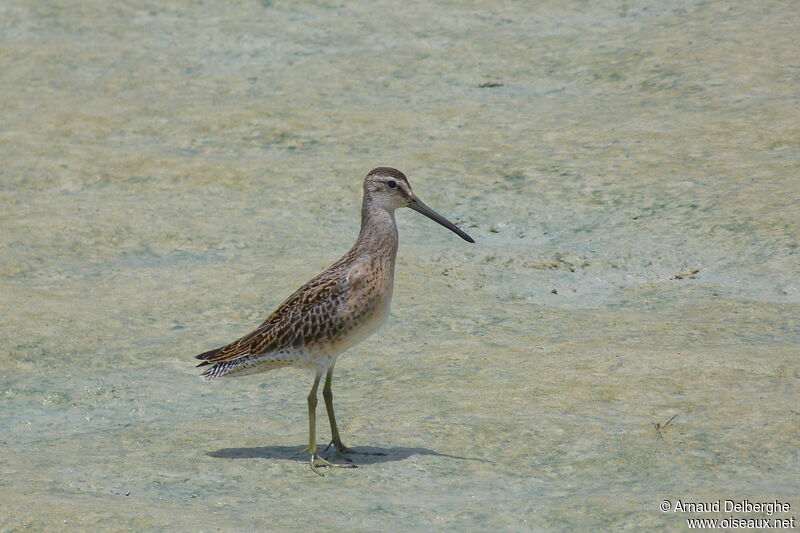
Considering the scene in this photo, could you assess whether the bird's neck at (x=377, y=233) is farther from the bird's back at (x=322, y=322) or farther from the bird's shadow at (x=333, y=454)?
the bird's shadow at (x=333, y=454)

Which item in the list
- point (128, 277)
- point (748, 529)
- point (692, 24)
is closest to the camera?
point (748, 529)

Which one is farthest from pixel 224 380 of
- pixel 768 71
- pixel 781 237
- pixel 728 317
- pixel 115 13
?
pixel 115 13

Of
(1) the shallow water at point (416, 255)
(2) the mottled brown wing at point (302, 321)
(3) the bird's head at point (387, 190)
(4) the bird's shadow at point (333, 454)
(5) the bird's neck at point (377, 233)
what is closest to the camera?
(1) the shallow water at point (416, 255)

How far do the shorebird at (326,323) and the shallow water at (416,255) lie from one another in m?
0.56

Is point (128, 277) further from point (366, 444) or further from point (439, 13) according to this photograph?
point (439, 13)

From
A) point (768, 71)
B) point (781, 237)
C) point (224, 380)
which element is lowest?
point (224, 380)

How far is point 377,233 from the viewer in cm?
820

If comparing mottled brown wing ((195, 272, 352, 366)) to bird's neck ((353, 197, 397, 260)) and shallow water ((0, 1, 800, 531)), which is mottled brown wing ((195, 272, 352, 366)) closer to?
bird's neck ((353, 197, 397, 260))

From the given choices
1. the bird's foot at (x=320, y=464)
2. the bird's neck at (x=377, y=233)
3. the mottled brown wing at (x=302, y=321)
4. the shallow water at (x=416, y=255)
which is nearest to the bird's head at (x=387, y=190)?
the bird's neck at (x=377, y=233)

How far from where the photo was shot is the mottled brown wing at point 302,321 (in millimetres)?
7766

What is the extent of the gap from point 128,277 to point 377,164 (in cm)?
382

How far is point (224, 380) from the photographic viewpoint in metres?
9.70

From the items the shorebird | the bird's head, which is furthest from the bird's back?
the bird's head

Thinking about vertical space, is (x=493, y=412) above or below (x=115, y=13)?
below
